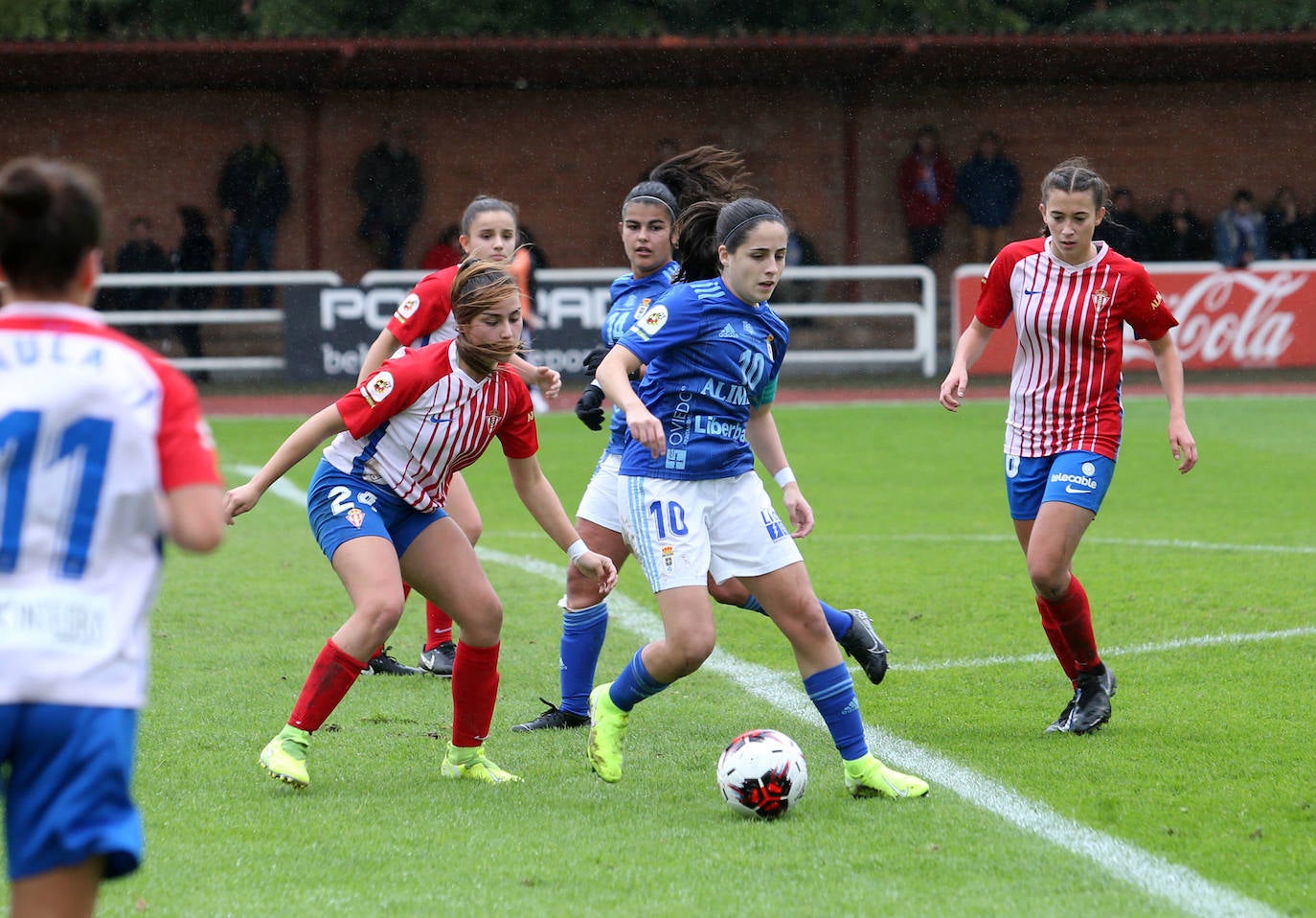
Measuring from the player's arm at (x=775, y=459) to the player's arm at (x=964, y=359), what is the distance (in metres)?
0.81

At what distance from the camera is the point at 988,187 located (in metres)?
22.5

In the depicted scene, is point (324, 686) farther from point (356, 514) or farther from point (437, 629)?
point (437, 629)

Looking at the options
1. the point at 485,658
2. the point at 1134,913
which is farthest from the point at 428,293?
the point at 1134,913

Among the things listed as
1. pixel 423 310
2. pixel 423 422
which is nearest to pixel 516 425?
pixel 423 422

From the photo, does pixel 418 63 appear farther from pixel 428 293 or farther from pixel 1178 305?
pixel 428 293

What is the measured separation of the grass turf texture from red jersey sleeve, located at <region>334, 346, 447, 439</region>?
1.09 metres

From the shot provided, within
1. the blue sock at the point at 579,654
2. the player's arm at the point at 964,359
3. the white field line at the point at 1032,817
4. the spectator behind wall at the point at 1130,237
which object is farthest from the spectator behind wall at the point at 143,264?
the player's arm at the point at 964,359

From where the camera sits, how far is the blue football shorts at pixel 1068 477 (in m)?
5.63

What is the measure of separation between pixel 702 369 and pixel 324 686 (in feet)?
4.76

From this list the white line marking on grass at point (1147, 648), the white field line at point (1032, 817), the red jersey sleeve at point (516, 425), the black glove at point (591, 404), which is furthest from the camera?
the white line marking on grass at point (1147, 648)

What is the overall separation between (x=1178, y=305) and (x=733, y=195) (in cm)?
1436

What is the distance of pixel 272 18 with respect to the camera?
25188 mm

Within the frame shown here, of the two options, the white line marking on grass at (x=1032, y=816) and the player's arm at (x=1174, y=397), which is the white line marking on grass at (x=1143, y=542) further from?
the player's arm at (x=1174, y=397)

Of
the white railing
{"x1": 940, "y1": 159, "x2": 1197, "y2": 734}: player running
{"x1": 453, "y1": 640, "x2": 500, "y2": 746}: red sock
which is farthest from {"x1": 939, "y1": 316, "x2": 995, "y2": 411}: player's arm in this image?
the white railing
